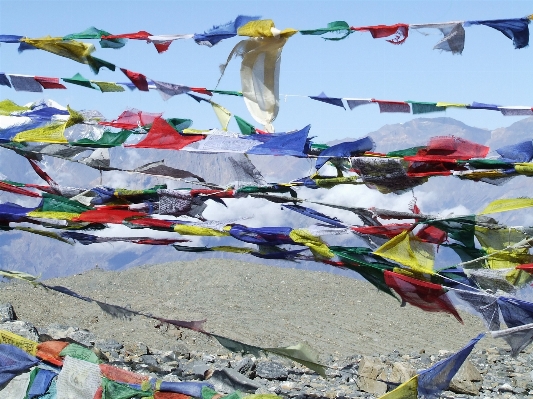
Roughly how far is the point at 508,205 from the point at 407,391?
128 cm

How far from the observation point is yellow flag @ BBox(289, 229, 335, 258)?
4.80 m

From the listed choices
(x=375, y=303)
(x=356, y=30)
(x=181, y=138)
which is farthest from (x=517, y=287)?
(x=375, y=303)

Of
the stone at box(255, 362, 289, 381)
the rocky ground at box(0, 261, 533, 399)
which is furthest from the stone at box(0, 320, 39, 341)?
the stone at box(255, 362, 289, 381)

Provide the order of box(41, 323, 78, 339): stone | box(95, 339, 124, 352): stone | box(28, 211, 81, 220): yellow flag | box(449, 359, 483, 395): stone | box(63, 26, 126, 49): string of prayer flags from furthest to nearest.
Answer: box(41, 323, 78, 339): stone, box(95, 339, 124, 352): stone, box(449, 359, 483, 395): stone, box(63, 26, 126, 49): string of prayer flags, box(28, 211, 81, 220): yellow flag

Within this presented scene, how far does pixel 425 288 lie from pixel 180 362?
5512 millimetres

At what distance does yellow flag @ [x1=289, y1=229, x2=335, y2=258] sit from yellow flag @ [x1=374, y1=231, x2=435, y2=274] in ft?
1.08

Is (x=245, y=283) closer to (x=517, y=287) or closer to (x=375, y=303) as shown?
(x=375, y=303)

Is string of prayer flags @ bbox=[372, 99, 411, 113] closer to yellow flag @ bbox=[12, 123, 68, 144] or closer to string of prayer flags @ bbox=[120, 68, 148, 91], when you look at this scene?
string of prayer flags @ bbox=[120, 68, 148, 91]

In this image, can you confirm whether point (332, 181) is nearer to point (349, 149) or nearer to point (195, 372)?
point (349, 149)

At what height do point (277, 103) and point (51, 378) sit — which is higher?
point (277, 103)

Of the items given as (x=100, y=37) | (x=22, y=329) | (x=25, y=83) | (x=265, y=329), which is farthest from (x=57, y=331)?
(x=100, y=37)

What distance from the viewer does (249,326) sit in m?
16.0

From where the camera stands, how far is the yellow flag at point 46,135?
5.96 meters

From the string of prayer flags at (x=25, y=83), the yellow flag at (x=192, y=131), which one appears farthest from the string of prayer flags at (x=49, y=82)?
the yellow flag at (x=192, y=131)
